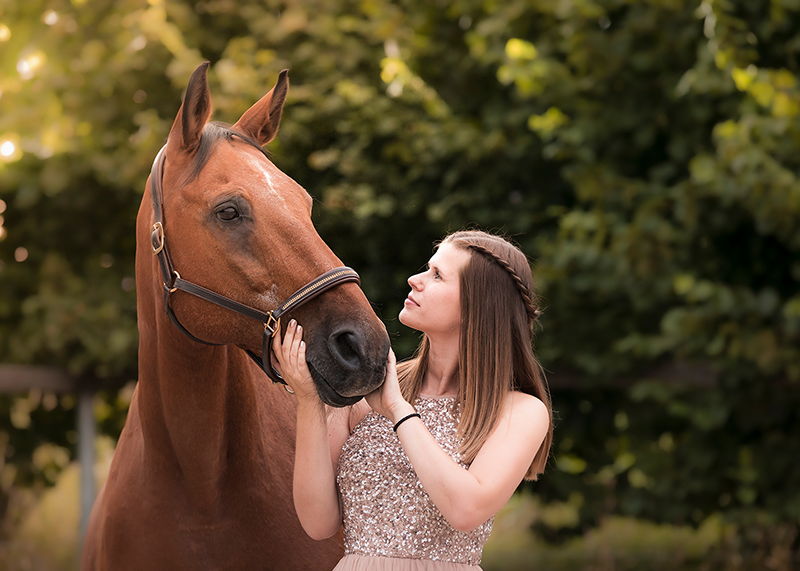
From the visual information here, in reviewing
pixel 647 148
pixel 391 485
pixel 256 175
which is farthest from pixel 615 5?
pixel 391 485

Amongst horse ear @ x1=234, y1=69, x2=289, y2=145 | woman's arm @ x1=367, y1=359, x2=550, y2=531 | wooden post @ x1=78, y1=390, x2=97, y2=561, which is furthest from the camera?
wooden post @ x1=78, y1=390, x2=97, y2=561

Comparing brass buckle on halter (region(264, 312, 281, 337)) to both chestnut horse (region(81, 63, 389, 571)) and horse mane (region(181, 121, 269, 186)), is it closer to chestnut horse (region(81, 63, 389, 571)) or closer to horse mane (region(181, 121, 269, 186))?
chestnut horse (region(81, 63, 389, 571))

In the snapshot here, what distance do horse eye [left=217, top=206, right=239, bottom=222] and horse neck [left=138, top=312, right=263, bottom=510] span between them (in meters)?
0.36

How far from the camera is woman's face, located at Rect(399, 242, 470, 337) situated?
5.98 ft

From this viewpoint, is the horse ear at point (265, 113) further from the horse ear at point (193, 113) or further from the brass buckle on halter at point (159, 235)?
the brass buckle on halter at point (159, 235)

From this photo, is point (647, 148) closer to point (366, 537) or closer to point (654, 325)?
point (654, 325)

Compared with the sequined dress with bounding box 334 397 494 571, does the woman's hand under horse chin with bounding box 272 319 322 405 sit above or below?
above

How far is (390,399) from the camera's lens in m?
1.63

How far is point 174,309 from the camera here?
187 centimetres

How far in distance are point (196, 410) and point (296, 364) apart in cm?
49

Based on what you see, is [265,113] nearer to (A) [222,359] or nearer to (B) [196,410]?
(A) [222,359]

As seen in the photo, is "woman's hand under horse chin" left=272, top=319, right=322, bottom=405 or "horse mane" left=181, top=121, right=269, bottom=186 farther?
"horse mane" left=181, top=121, right=269, bottom=186

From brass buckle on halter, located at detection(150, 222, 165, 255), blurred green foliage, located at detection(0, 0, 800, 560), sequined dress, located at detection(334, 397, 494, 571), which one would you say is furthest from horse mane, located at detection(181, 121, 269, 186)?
blurred green foliage, located at detection(0, 0, 800, 560)

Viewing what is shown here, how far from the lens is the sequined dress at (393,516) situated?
1697 mm
